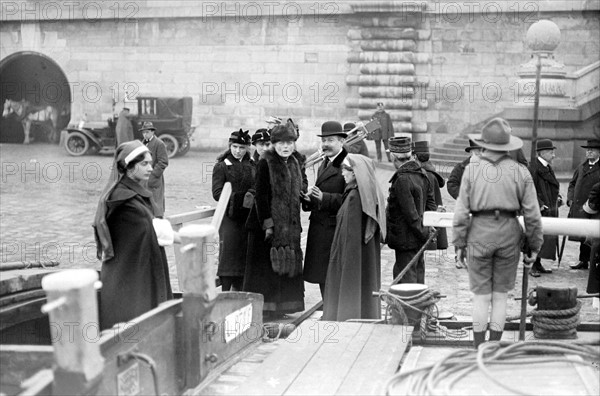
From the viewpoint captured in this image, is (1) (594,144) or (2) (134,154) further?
(1) (594,144)

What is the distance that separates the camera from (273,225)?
8109 millimetres

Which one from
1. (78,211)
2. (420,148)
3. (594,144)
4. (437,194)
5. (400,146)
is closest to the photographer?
(400,146)

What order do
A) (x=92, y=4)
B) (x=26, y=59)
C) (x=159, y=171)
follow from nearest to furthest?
(x=159, y=171)
(x=92, y=4)
(x=26, y=59)

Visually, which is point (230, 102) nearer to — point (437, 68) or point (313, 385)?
point (437, 68)

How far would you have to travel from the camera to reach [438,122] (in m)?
24.8

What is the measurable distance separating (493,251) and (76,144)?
21178mm

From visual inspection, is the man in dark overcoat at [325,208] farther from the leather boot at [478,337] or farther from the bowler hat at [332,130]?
the leather boot at [478,337]

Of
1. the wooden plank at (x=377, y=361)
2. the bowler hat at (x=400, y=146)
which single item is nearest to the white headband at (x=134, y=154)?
the wooden plank at (x=377, y=361)

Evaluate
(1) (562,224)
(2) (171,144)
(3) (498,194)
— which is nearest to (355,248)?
(3) (498,194)

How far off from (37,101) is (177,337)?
2819 cm

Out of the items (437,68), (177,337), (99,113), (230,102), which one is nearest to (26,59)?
(99,113)

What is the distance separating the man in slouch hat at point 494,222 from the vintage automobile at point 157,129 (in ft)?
63.7

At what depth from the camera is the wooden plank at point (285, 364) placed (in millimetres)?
4844

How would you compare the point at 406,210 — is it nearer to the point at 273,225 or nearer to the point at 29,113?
the point at 273,225
